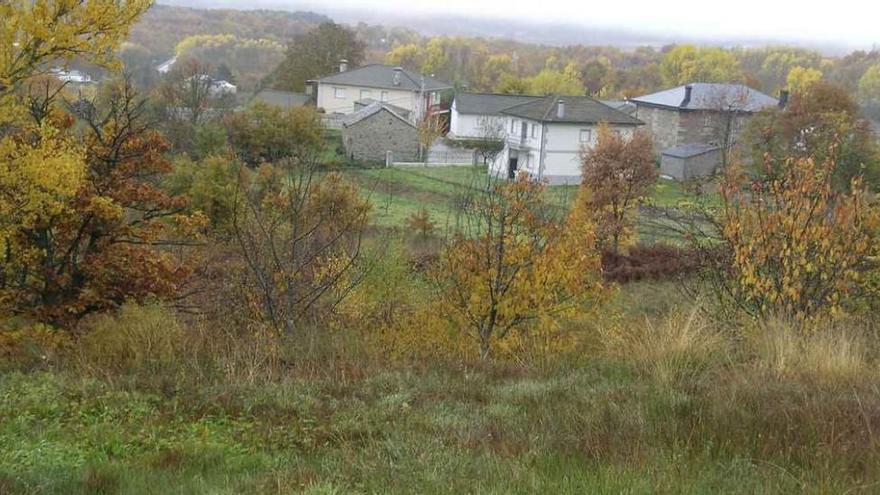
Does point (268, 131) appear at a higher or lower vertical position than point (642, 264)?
higher

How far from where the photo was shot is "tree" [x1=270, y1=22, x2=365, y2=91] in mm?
79750

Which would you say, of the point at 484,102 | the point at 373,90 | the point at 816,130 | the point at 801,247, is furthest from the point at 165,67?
the point at 801,247

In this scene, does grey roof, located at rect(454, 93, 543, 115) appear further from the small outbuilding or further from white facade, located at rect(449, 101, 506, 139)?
the small outbuilding

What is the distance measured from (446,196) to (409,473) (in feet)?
122

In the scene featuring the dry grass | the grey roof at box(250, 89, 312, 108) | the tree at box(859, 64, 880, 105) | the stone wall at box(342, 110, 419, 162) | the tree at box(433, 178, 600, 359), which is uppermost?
the tree at box(859, 64, 880, 105)

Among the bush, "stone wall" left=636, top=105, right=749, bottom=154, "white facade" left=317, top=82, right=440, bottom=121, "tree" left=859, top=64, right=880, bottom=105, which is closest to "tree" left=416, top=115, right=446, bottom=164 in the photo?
"white facade" left=317, top=82, right=440, bottom=121

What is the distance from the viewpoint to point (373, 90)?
2795 inches

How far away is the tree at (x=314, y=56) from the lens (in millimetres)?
79750

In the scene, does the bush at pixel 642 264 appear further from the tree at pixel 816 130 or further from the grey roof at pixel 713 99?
the grey roof at pixel 713 99

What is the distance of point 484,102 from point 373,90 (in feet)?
39.7

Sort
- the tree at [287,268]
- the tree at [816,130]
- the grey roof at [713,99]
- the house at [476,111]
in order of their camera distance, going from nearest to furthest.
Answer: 1. the tree at [287,268]
2. the tree at [816,130]
3. the grey roof at [713,99]
4. the house at [476,111]

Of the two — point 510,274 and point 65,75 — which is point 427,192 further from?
point 510,274

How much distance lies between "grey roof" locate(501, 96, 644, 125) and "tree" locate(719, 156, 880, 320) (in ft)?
130

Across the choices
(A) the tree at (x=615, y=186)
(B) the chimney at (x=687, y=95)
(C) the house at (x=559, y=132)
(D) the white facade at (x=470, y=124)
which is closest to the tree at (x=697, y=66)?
(B) the chimney at (x=687, y=95)
